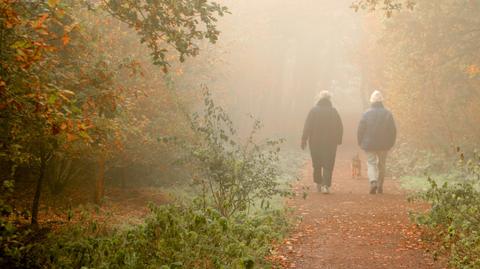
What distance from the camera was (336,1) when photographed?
4288 cm

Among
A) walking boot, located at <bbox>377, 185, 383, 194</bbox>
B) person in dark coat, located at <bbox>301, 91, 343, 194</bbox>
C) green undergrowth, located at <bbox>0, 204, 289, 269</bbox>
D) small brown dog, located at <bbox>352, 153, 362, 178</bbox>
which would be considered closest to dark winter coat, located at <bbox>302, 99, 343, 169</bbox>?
person in dark coat, located at <bbox>301, 91, 343, 194</bbox>

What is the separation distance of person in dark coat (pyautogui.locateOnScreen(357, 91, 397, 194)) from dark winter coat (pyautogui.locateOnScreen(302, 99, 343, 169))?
623 mm

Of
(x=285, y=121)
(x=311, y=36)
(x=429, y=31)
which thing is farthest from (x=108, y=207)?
(x=311, y=36)

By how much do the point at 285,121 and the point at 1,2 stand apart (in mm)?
38679

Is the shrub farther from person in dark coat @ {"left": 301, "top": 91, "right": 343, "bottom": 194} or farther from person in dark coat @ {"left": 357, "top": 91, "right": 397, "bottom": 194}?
person in dark coat @ {"left": 301, "top": 91, "right": 343, "bottom": 194}

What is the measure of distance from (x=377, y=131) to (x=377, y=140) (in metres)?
0.22

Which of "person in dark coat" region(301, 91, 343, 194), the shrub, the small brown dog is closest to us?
the shrub

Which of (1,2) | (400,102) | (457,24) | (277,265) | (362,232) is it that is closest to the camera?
(1,2)

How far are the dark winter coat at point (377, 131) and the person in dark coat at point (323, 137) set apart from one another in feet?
1.94

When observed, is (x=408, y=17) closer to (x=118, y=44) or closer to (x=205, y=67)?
(x=205, y=67)

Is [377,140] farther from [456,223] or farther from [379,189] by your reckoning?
[456,223]

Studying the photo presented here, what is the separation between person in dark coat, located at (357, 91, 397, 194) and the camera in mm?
13273

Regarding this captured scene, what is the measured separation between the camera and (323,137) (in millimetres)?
13727

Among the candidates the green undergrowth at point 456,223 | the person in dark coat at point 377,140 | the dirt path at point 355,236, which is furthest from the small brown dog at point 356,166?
the green undergrowth at point 456,223
